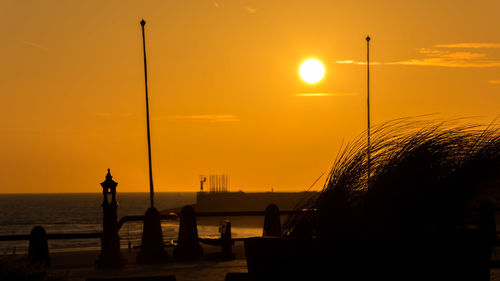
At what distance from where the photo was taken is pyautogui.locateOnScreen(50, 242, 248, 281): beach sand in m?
16.7

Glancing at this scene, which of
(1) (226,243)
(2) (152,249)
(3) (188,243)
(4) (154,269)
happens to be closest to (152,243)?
(2) (152,249)

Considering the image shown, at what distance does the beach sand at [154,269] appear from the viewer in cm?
1669

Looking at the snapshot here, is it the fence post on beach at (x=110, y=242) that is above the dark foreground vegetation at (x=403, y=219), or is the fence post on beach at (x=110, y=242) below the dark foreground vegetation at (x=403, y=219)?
below

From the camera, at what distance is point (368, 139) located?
8703mm

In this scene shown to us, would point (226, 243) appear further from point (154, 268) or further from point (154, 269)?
point (154, 269)

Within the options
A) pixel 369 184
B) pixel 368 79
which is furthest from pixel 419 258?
pixel 368 79

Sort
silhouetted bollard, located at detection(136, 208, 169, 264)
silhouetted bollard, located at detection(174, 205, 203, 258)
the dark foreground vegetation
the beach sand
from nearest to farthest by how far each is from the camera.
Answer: the dark foreground vegetation → the beach sand → silhouetted bollard, located at detection(136, 208, 169, 264) → silhouetted bollard, located at detection(174, 205, 203, 258)

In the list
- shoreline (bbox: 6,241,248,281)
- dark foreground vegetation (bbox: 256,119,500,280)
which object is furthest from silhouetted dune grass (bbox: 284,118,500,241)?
shoreline (bbox: 6,241,248,281)

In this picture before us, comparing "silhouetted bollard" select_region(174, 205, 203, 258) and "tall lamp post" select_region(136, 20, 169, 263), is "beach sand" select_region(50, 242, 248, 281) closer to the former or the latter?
"tall lamp post" select_region(136, 20, 169, 263)

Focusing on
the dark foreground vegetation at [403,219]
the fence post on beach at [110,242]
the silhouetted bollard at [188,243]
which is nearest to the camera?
the dark foreground vegetation at [403,219]

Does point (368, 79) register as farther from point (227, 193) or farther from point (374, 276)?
point (227, 193)

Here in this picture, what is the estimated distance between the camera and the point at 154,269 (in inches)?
715

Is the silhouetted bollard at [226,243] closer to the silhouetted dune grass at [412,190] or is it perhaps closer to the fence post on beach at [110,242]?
the fence post on beach at [110,242]

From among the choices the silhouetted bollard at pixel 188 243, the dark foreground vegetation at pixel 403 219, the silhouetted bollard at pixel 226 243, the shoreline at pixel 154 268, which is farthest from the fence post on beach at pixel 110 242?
the dark foreground vegetation at pixel 403 219
